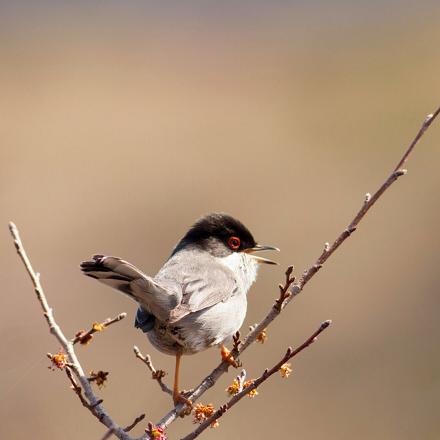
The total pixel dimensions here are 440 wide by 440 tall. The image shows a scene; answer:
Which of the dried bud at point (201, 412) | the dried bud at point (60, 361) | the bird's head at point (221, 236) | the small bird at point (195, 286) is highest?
the bird's head at point (221, 236)

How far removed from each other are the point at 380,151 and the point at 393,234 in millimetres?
4146

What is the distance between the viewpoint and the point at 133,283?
3.94m

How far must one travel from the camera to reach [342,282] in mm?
14883

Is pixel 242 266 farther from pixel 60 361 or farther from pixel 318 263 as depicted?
pixel 60 361

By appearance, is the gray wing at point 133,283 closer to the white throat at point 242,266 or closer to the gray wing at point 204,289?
the gray wing at point 204,289

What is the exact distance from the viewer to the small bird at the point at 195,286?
396 centimetres

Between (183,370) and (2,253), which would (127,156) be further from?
(183,370)

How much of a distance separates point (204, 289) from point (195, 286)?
0.05 meters

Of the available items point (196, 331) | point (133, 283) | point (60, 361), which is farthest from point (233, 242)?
point (60, 361)

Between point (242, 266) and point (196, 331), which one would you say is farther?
point (242, 266)

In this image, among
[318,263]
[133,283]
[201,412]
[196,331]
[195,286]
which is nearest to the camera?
[318,263]

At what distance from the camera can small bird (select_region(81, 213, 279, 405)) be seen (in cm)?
396

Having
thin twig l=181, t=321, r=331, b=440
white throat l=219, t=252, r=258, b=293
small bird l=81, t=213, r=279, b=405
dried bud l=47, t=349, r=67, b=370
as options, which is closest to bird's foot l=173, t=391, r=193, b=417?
small bird l=81, t=213, r=279, b=405

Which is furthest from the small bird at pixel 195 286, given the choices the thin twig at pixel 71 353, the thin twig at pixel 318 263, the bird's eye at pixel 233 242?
the thin twig at pixel 71 353
